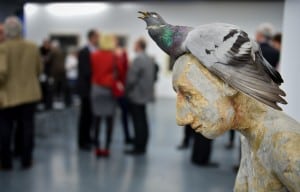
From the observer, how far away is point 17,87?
4.33 m

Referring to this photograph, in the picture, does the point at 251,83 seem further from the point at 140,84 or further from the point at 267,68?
the point at 140,84

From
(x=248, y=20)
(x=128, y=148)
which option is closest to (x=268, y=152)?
(x=128, y=148)

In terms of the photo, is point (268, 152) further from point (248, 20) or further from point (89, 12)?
point (89, 12)

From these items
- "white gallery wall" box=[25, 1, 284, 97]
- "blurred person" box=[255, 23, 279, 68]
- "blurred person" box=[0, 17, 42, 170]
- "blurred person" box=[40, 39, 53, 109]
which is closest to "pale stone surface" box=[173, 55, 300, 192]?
"blurred person" box=[255, 23, 279, 68]

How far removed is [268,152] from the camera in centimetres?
90

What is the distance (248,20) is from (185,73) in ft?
37.0

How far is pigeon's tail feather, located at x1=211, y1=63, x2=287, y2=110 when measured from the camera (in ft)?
2.83

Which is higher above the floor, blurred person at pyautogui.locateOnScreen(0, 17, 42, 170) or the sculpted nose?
the sculpted nose

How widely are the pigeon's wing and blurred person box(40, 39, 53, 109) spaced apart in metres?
6.59

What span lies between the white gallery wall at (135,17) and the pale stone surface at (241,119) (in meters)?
10.4

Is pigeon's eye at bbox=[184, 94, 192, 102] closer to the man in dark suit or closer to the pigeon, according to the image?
the pigeon

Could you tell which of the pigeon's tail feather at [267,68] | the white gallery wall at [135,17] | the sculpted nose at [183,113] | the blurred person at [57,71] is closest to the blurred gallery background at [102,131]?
the blurred person at [57,71]

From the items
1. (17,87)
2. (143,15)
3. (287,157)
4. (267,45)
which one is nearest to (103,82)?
(17,87)

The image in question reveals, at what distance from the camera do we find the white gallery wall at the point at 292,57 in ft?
5.77
